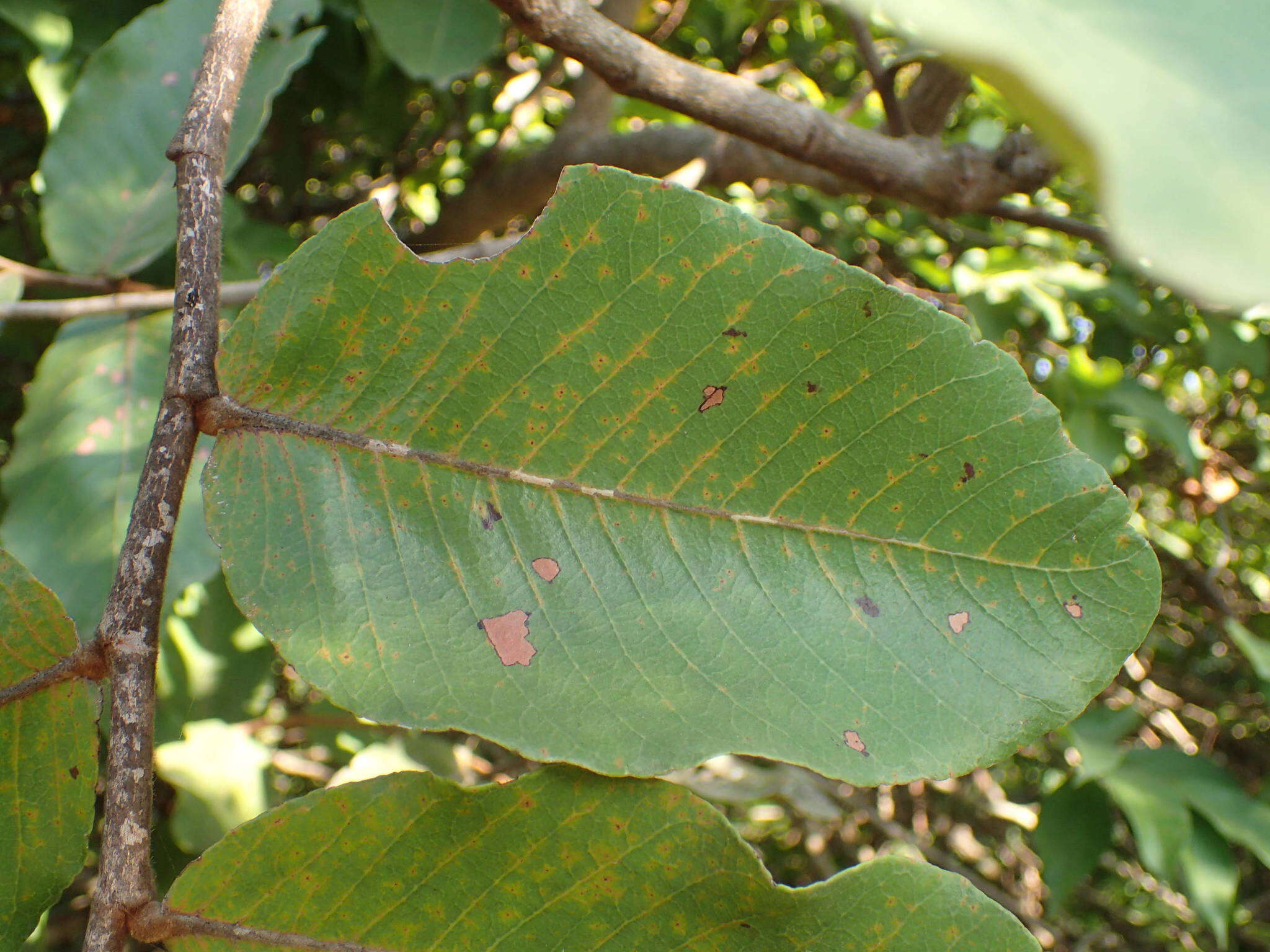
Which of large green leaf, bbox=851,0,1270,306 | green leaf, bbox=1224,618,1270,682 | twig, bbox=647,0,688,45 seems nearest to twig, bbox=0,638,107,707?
large green leaf, bbox=851,0,1270,306

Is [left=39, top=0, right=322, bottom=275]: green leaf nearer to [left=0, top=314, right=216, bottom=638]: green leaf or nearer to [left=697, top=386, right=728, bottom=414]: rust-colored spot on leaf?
[left=0, top=314, right=216, bottom=638]: green leaf

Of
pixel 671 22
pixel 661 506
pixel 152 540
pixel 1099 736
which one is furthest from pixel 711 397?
pixel 671 22

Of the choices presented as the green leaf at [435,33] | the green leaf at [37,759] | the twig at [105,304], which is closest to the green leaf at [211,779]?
the twig at [105,304]

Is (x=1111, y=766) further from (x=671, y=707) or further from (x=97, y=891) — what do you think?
(x=97, y=891)

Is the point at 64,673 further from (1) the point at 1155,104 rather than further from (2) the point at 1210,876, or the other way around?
(2) the point at 1210,876

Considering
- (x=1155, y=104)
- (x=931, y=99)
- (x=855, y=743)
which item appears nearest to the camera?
(x=1155, y=104)

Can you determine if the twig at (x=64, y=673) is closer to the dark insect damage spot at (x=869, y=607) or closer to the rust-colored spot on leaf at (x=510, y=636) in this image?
the rust-colored spot on leaf at (x=510, y=636)
